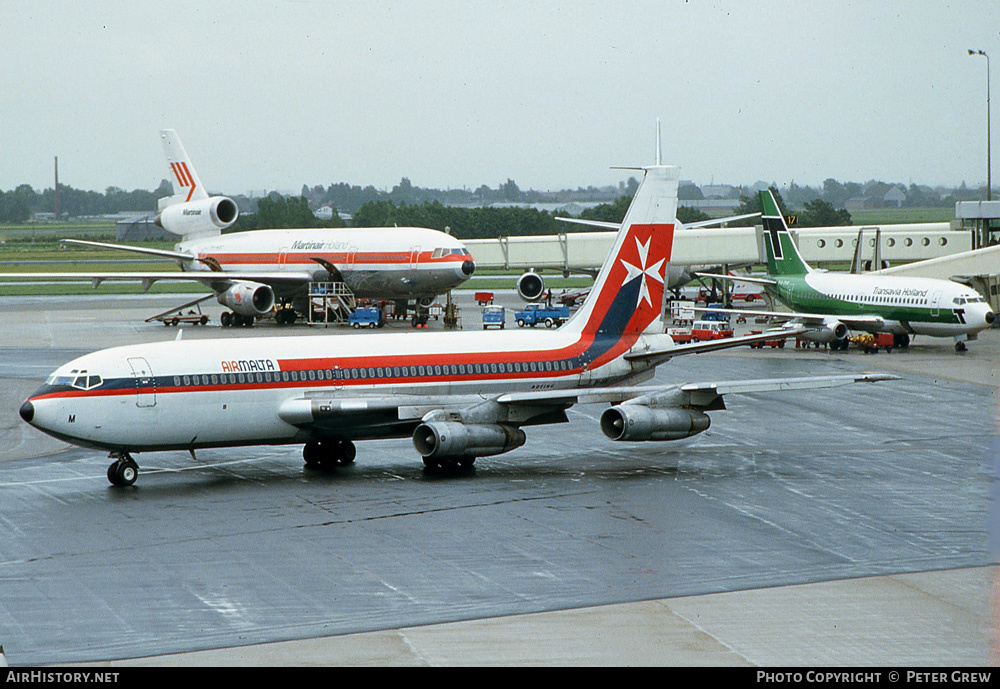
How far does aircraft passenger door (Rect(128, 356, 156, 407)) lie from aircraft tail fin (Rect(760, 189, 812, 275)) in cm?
5344

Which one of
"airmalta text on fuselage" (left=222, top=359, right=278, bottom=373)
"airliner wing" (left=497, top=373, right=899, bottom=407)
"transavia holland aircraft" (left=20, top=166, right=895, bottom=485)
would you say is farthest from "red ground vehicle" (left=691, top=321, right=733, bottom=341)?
"airmalta text on fuselage" (left=222, top=359, right=278, bottom=373)

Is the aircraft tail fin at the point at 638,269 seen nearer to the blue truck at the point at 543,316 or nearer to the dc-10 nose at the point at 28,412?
the dc-10 nose at the point at 28,412

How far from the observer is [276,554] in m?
24.6

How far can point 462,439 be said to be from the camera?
108 feet

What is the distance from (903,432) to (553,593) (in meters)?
23.7

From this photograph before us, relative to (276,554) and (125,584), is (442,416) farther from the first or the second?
(125,584)

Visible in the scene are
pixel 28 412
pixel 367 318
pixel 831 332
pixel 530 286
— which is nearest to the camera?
pixel 28 412

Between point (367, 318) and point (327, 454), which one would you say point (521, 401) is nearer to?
point (327, 454)

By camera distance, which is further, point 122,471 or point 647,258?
point 647,258

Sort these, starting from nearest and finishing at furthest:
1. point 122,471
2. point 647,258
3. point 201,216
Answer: point 122,471 < point 647,258 < point 201,216

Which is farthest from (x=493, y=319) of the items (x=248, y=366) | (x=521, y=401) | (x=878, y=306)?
(x=248, y=366)

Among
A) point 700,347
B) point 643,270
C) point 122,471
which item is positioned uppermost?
point 643,270

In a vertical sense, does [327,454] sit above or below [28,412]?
below

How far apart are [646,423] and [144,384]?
13.8 metres
